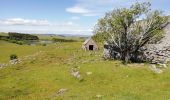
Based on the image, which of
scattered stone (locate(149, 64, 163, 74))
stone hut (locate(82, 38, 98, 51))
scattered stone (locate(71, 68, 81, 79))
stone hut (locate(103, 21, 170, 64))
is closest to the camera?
scattered stone (locate(149, 64, 163, 74))

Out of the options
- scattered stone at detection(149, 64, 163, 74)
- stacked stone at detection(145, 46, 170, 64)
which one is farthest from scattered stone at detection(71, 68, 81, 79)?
stacked stone at detection(145, 46, 170, 64)

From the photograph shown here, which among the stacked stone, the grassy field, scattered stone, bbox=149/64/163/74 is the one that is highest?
the stacked stone

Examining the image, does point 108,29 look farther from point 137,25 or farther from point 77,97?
point 77,97

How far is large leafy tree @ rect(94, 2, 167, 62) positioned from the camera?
48.5 m

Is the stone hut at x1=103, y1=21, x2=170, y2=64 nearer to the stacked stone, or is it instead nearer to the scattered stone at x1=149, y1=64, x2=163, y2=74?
the stacked stone

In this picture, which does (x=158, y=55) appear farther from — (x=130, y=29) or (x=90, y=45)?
(x=90, y=45)

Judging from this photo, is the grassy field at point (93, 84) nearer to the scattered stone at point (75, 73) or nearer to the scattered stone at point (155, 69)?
the scattered stone at point (75, 73)

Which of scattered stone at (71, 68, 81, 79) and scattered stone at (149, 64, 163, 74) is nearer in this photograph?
scattered stone at (149, 64, 163, 74)

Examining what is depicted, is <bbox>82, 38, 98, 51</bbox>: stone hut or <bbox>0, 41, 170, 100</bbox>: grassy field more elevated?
<bbox>82, 38, 98, 51</bbox>: stone hut

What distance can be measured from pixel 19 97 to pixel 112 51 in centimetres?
2473

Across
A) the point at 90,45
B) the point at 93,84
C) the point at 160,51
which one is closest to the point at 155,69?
the point at 160,51

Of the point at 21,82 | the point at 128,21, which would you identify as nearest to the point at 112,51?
the point at 128,21

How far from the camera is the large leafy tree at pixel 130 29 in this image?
159 feet

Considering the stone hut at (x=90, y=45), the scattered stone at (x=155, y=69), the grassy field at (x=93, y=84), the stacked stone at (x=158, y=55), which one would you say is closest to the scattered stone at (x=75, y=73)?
the grassy field at (x=93, y=84)
